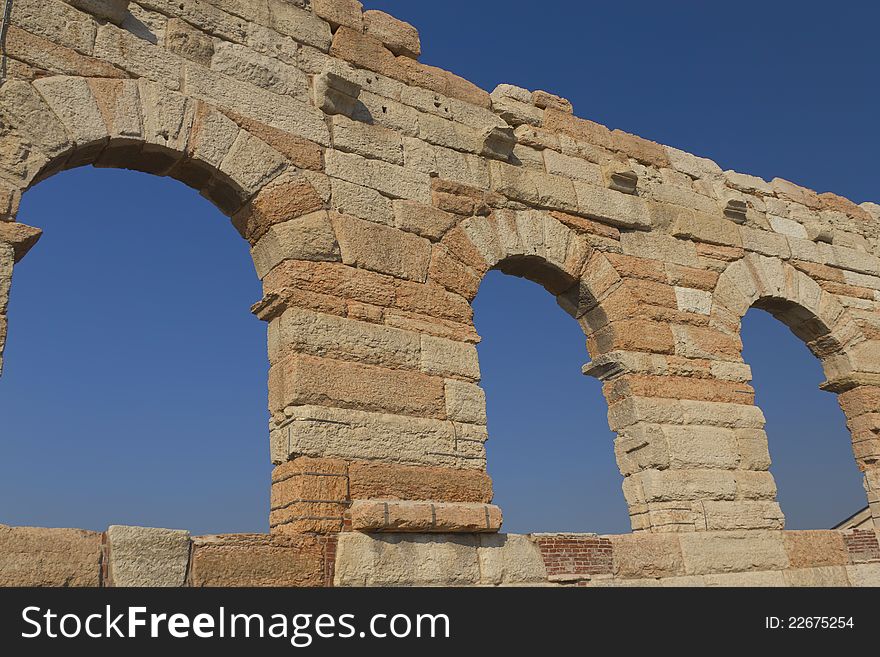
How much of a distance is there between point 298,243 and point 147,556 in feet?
7.70

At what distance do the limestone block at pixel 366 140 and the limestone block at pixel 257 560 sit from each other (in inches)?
121

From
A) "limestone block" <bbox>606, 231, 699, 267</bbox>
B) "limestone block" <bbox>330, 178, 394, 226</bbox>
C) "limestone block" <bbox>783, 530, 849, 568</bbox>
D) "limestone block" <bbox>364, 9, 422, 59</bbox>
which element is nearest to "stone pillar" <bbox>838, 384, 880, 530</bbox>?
"limestone block" <bbox>783, 530, 849, 568</bbox>

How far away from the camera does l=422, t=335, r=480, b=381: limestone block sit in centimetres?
580

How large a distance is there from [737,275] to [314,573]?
565 cm

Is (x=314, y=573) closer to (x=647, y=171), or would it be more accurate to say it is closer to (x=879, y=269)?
(x=647, y=171)

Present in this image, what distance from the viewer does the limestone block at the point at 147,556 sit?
4.05 meters

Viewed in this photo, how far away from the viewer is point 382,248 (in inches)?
235

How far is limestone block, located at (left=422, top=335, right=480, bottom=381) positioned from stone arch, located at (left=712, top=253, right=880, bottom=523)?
3554mm

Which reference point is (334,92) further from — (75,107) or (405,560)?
(405,560)

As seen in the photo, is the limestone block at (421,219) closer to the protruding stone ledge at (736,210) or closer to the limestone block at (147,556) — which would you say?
the limestone block at (147,556)

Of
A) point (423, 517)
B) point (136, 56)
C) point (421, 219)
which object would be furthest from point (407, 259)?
point (136, 56)

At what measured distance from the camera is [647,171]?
A: 27.2 ft

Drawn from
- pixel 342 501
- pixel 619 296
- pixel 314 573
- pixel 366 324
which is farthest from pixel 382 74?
pixel 314 573

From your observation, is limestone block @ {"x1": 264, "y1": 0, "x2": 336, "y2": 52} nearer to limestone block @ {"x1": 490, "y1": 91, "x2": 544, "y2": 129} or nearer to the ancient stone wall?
the ancient stone wall
